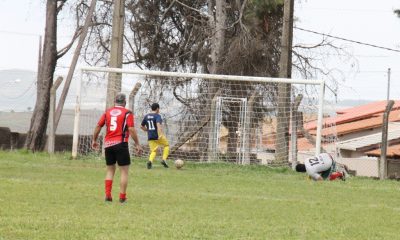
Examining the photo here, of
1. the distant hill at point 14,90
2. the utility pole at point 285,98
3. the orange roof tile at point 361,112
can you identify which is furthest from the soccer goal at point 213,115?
the orange roof tile at point 361,112

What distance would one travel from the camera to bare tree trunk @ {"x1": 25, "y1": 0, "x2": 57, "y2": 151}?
34.0 metres

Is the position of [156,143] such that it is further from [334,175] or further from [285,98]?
[285,98]

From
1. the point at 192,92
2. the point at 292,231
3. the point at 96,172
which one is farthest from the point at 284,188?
the point at 192,92

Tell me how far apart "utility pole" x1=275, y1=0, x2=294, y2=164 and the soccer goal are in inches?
1.7

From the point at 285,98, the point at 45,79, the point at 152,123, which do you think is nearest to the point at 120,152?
the point at 152,123

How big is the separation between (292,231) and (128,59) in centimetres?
2794

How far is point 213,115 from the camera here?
26609 millimetres

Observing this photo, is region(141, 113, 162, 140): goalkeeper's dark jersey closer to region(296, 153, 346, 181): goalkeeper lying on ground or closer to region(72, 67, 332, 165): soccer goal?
region(72, 67, 332, 165): soccer goal

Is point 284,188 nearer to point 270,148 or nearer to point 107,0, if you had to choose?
point 270,148

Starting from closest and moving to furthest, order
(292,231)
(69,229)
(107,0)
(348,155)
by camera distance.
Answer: (69,229), (292,231), (107,0), (348,155)

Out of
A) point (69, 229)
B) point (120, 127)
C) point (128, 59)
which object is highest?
point (128, 59)

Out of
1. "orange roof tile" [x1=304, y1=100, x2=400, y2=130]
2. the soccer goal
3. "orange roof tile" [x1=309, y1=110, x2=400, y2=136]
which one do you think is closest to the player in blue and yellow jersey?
the soccer goal

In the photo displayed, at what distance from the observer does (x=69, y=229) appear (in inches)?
402

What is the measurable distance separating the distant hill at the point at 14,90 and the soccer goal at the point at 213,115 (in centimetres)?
1671
